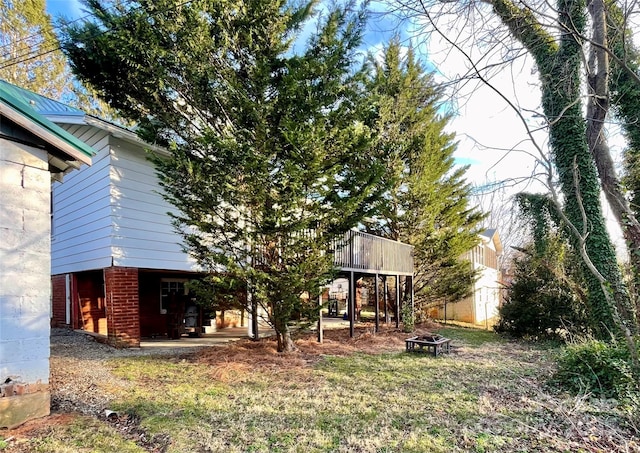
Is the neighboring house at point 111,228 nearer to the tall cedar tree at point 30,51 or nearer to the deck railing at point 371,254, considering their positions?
the deck railing at point 371,254

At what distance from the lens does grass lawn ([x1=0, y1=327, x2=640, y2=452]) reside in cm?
388

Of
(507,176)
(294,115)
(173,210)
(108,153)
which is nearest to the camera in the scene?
(507,176)

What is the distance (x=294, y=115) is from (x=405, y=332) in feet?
30.0

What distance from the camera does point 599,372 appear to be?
591 cm

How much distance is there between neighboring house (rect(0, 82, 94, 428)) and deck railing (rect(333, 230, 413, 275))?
5.65m

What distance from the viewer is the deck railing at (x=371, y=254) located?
33.4ft

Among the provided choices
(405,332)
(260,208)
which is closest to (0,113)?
(260,208)

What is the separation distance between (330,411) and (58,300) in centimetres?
1132

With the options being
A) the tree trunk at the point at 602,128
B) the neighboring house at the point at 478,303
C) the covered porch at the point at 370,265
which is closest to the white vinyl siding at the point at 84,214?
the covered porch at the point at 370,265

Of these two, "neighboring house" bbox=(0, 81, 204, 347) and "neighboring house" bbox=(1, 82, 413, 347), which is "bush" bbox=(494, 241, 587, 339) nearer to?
"neighboring house" bbox=(1, 82, 413, 347)

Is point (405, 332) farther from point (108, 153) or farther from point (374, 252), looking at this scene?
point (108, 153)

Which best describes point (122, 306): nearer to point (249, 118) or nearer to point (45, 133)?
point (249, 118)

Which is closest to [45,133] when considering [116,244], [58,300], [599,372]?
[116,244]

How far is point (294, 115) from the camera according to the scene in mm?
7469
